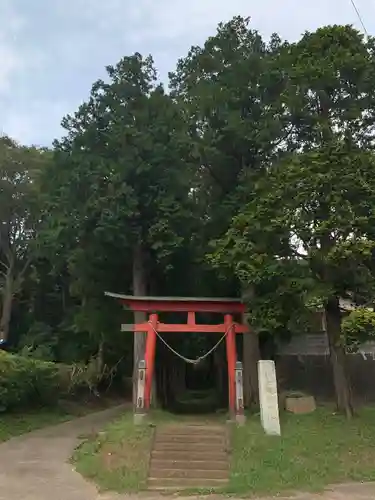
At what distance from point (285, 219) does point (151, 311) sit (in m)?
4.78

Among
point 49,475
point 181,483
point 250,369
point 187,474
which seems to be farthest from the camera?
point 250,369

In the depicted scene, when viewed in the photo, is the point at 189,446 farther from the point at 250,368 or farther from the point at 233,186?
the point at 233,186

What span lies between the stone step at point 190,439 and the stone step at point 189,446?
86mm

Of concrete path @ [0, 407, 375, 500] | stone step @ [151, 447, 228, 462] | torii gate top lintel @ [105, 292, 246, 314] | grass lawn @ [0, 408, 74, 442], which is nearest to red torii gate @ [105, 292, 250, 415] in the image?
torii gate top lintel @ [105, 292, 246, 314]

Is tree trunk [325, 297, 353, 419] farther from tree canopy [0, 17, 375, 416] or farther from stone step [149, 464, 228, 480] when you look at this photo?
stone step [149, 464, 228, 480]

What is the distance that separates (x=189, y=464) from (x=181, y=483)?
812 mm

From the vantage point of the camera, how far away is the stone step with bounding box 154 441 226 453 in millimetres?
11102

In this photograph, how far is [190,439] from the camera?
11.5 m

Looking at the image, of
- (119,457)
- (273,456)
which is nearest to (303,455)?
(273,456)

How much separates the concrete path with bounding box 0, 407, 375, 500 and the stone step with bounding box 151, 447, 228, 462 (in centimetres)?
163

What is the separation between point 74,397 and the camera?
20922mm

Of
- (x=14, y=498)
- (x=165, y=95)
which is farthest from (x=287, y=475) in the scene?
(x=165, y=95)

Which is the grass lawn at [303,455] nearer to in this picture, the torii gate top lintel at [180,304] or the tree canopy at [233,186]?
the tree canopy at [233,186]

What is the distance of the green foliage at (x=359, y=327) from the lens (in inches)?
438
